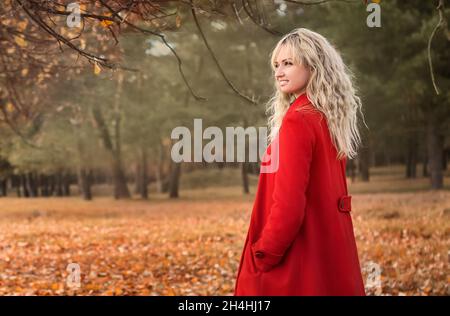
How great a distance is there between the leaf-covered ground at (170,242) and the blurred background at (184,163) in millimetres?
41

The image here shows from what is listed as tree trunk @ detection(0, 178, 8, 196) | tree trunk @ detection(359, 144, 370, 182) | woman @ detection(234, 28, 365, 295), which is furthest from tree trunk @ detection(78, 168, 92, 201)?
woman @ detection(234, 28, 365, 295)

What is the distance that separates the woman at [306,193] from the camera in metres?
1.88

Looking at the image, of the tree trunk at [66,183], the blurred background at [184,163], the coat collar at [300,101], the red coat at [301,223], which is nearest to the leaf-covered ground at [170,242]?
the blurred background at [184,163]

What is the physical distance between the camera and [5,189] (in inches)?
502

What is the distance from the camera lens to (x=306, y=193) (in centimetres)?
196

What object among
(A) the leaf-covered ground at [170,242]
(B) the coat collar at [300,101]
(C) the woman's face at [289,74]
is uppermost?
(C) the woman's face at [289,74]

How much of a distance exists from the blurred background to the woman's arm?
157 inches

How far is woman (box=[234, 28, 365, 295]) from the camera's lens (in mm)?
1882

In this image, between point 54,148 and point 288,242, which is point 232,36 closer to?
point 54,148

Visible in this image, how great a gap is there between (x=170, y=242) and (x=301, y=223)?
28.0 ft

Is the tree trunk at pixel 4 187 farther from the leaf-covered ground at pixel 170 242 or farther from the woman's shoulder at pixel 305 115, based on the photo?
the woman's shoulder at pixel 305 115

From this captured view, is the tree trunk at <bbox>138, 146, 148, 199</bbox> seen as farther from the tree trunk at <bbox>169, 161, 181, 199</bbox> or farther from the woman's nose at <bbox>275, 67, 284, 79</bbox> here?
the woman's nose at <bbox>275, 67, 284, 79</bbox>

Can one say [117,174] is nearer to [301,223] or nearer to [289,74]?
[289,74]

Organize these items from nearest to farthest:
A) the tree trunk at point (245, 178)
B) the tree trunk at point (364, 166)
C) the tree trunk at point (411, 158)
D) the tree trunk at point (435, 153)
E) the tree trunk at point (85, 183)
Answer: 1. the tree trunk at point (435, 153)
2. the tree trunk at point (411, 158)
3. the tree trunk at point (364, 166)
4. the tree trunk at point (85, 183)
5. the tree trunk at point (245, 178)
